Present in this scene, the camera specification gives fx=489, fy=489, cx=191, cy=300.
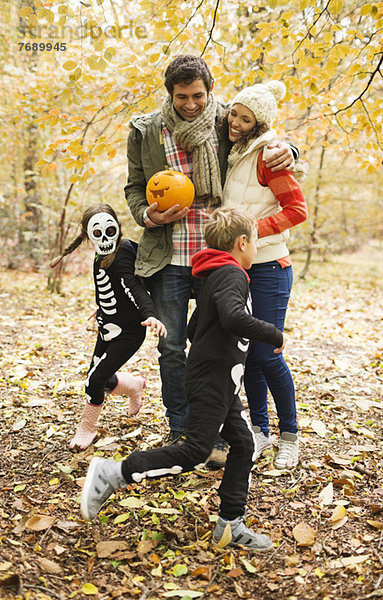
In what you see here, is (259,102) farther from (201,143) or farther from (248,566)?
(248,566)

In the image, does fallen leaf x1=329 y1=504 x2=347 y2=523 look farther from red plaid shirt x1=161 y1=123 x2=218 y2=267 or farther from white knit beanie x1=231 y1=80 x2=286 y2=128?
white knit beanie x1=231 y1=80 x2=286 y2=128

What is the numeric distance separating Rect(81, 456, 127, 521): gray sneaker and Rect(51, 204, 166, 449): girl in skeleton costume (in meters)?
0.97

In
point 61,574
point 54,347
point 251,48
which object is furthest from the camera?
point 54,347

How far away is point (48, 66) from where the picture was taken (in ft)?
25.7

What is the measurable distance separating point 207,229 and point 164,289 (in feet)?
2.24

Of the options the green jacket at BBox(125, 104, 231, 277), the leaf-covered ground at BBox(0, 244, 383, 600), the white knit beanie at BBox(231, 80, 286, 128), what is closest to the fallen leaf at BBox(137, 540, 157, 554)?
the leaf-covered ground at BBox(0, 244, 383, 600)

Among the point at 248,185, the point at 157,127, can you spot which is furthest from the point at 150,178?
the point at 248,185

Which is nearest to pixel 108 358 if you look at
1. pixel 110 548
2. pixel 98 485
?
pixel 98 485

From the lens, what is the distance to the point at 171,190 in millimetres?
2729

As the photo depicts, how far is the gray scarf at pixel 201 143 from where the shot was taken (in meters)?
2.73

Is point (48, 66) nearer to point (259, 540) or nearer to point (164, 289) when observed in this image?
point (164, 289)

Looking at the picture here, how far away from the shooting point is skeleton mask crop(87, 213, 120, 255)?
9.93ft

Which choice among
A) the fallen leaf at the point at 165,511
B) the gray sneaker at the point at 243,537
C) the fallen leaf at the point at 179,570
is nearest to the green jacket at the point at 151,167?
the fallen leaf at the point at 165,511

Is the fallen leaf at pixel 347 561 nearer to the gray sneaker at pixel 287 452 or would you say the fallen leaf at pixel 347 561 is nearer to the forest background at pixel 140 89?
the gray sneaker at pixel 287 452
